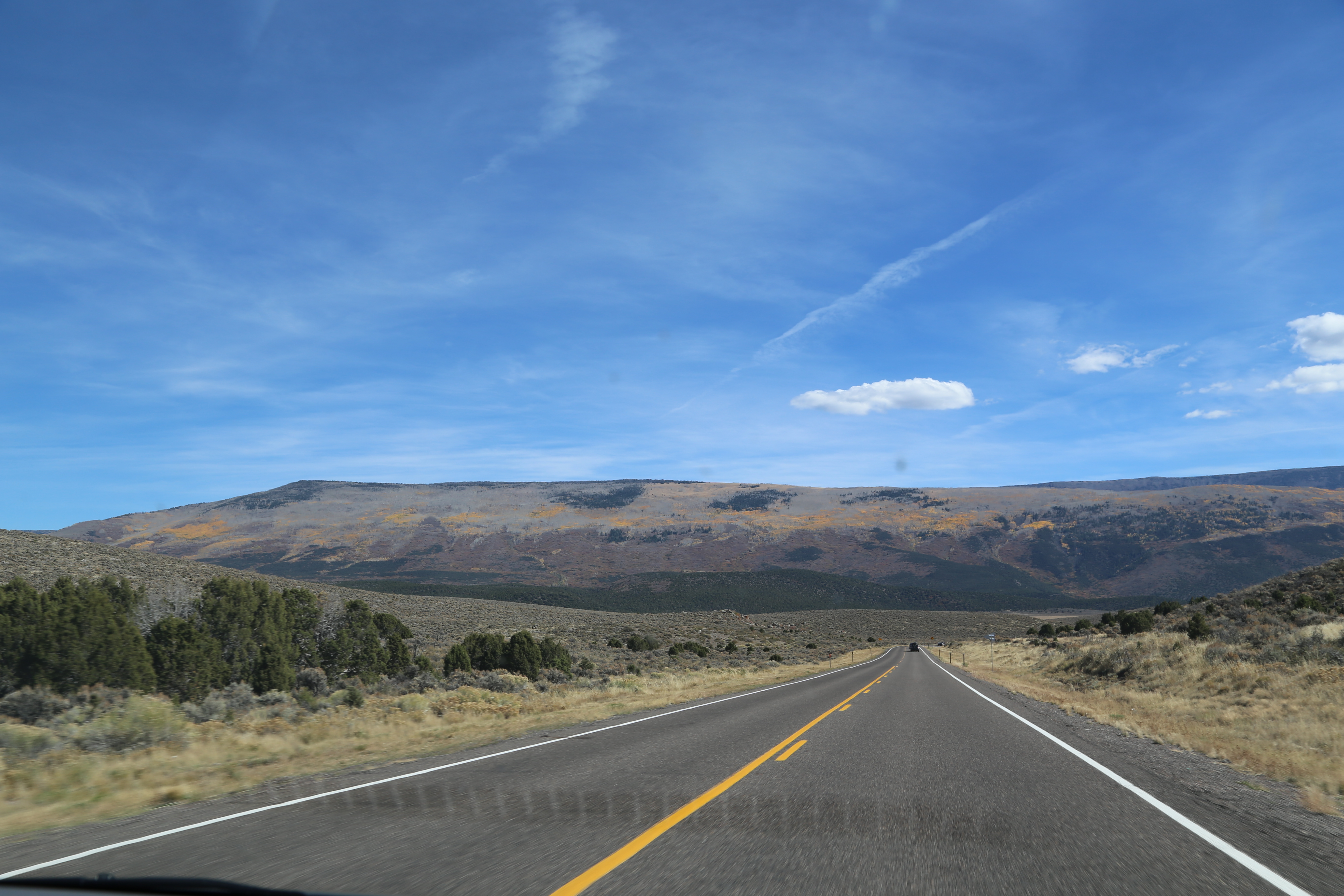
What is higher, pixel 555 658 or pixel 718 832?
pixel 718 832

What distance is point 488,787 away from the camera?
27.5ft

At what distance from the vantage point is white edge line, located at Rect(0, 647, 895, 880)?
558cm

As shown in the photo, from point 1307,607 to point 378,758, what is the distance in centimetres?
3520

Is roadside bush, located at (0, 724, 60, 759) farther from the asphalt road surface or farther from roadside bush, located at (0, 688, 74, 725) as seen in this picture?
roadside bush, located at (0, 688, 74, 725)

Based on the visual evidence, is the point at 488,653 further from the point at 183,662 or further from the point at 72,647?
the point at 72,647

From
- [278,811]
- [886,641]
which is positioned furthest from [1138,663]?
[886,641]

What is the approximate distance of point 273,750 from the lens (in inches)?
484

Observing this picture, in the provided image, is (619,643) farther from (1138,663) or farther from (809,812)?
(809,812)

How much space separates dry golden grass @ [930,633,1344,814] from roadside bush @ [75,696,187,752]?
16.0 meters

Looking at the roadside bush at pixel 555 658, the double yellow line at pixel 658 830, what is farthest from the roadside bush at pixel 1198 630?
the roadside bush at pixel 555 658

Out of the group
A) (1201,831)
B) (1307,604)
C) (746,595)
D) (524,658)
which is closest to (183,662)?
(524,658)

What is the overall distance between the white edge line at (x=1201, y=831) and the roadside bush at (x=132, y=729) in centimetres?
1412

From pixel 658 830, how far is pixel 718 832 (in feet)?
1.69

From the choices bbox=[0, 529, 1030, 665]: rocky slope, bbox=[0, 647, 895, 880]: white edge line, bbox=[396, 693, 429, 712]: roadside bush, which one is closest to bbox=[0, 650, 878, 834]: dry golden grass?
bbox=[396, 693, 429, 712]: roadside bush
